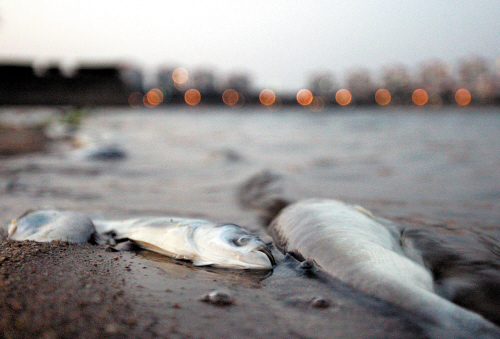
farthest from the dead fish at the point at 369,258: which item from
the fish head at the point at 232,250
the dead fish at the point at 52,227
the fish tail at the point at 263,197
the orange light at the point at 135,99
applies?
the orange light at the point at 135,99

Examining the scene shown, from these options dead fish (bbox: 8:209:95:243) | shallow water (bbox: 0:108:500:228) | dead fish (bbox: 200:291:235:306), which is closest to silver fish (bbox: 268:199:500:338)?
dead fish (bbox: 200:291:235:306)

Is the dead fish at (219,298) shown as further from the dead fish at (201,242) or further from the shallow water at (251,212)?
the dead fish at (201,242)

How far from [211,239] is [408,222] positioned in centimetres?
182

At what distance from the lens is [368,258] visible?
159cm

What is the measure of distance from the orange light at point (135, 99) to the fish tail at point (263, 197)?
80.0 metres

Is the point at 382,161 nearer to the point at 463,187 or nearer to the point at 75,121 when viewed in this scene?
the point at 463,187

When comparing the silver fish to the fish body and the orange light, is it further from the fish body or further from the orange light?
the orange light

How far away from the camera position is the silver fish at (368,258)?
1.21 m

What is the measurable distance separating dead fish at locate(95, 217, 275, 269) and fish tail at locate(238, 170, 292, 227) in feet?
3.14

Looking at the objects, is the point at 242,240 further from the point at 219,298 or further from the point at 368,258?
the point at 368,258

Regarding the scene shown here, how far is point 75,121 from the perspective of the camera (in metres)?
13.2

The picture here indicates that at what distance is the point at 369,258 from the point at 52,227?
1838mm

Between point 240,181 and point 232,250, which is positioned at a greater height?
point 232,250

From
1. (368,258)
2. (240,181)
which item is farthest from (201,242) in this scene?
(240,181)
